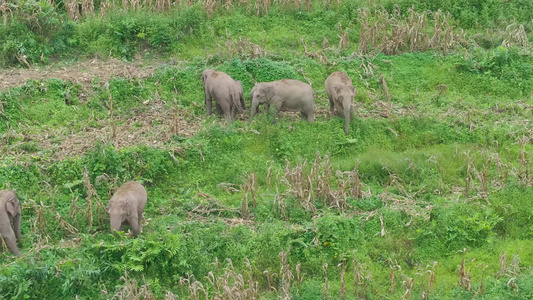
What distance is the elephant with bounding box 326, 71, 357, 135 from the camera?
16.9 m

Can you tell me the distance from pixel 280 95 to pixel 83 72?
4.85 m

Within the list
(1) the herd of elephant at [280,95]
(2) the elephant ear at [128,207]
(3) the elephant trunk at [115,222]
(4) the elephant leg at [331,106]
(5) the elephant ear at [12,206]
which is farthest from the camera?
(4) the elephant leg at [331,106]

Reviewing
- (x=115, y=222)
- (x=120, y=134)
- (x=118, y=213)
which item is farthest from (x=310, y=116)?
(x=115, y=222)

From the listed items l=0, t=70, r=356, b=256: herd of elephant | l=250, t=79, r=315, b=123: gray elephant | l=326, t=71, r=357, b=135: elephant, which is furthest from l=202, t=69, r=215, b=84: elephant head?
l=326, t=71, r=357, b=135: elephant

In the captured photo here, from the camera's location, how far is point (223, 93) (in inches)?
672

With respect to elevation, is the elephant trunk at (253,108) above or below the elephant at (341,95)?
below

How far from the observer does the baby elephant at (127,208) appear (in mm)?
12922

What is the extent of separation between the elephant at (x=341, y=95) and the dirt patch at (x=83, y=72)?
4.26m

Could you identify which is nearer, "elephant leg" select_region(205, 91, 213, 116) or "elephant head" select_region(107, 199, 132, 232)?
"elephant head" select_region(107, 199, 132, 232)

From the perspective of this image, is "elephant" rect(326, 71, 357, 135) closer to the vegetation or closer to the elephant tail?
the vegetation

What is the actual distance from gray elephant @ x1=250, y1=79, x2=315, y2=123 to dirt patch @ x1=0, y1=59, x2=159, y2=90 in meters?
2.93

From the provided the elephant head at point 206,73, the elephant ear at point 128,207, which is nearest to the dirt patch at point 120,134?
the elephant head at point 206,73

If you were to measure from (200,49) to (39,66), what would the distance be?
12.9ft

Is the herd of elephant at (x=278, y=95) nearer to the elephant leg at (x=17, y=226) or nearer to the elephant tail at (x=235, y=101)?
the elephant tail at (x=235, y=101)
